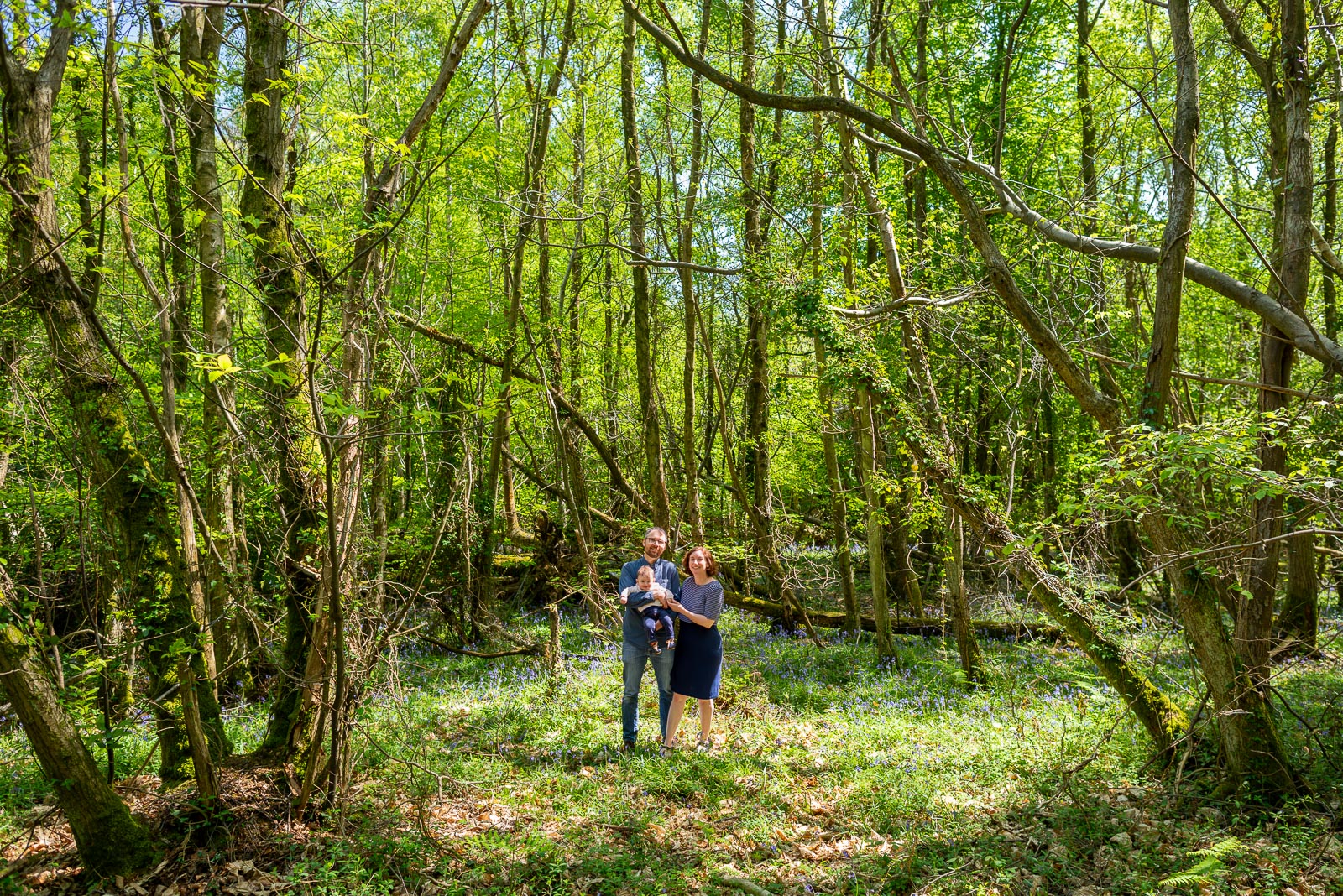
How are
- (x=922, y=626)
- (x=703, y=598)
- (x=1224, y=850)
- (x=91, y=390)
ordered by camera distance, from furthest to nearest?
(x=922, y=626) → (x=703, y=598) → (x=91, y=390) → (x=1224, y=850)

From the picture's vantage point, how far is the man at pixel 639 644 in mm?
6836

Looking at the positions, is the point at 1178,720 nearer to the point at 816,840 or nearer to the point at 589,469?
the point at 816,840

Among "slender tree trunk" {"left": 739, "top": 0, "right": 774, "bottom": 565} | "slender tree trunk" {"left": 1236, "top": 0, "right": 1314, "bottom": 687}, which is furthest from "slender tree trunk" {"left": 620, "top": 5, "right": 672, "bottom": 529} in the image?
"slender tree trunk" {"left": 1236, "top": 0, "right": 1314, "bottom": 687}

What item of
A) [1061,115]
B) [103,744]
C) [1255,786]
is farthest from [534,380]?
[1061,115]

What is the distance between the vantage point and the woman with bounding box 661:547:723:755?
6785mm

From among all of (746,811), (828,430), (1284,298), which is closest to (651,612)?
(746,811)

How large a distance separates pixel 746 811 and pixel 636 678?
5.04ft

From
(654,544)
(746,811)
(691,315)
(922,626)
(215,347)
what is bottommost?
(922,626)

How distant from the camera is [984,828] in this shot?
17.7 feet

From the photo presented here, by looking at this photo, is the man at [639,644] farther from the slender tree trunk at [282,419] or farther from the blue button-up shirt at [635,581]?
the slender tree trunk at [282,419]

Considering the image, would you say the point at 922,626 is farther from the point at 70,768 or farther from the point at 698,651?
the point at 70,768

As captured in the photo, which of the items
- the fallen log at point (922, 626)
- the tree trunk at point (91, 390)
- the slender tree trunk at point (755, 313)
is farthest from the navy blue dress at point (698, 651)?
the fallen log at point (922, 626)

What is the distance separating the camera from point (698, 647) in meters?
6.89

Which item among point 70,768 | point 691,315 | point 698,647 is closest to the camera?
point 70,768
